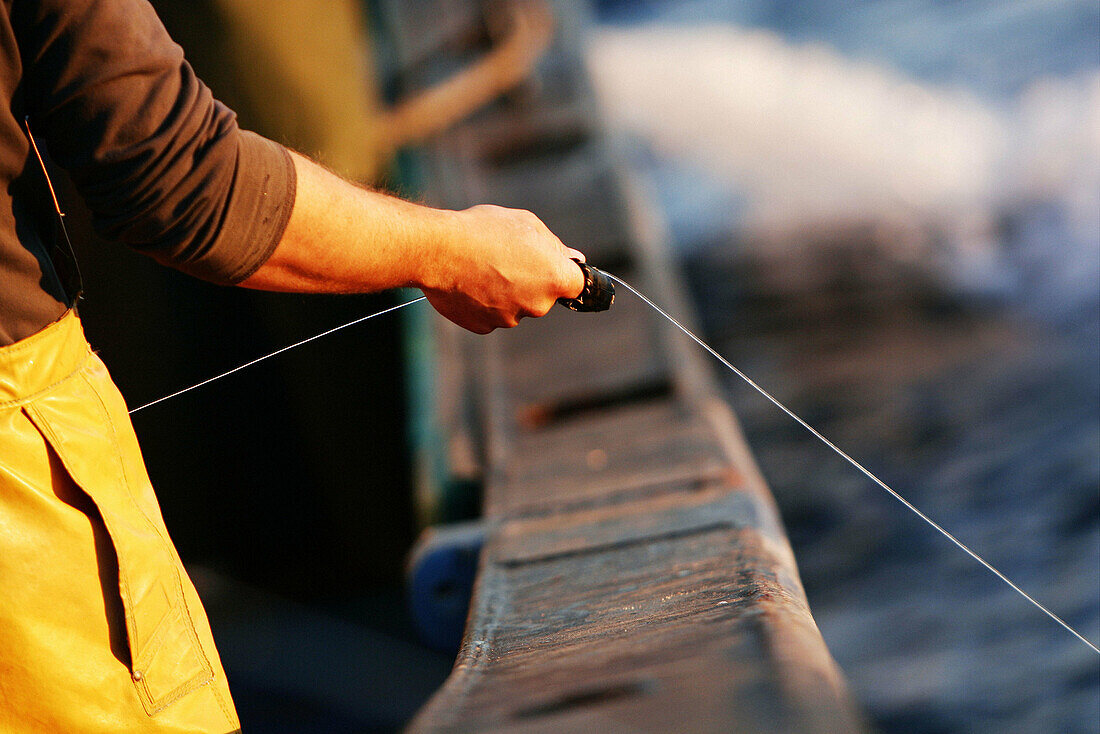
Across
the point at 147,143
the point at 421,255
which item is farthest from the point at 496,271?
the point at 147,143

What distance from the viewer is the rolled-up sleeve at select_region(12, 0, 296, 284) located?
3.26ft

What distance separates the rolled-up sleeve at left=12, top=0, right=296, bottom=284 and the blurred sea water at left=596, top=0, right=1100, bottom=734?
10.4ft

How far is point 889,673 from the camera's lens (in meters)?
3.83

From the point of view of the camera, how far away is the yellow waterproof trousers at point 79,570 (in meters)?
1.11

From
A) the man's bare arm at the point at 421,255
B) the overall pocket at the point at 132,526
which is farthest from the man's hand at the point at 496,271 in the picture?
the overall pocket at the point at 132,526

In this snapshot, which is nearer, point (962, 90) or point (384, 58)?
point (384, 58)

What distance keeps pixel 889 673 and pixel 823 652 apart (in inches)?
116

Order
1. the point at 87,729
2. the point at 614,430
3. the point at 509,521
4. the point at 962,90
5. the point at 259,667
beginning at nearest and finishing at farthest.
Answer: the point at 87,729 → the point at 509,521 → the point at 614,430 → the point at 259,667 → the point at 962,90

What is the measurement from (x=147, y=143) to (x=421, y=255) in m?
0.41

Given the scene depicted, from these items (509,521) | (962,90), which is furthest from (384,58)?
(962,90)

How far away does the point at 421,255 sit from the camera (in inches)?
53.1

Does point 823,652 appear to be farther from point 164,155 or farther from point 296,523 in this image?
point 296,523

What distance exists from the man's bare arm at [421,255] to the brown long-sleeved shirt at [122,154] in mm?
49

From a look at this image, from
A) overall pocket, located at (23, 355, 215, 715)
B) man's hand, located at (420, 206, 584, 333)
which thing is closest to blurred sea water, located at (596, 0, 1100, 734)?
man's hand, located at (420, 206, 584, 333)
